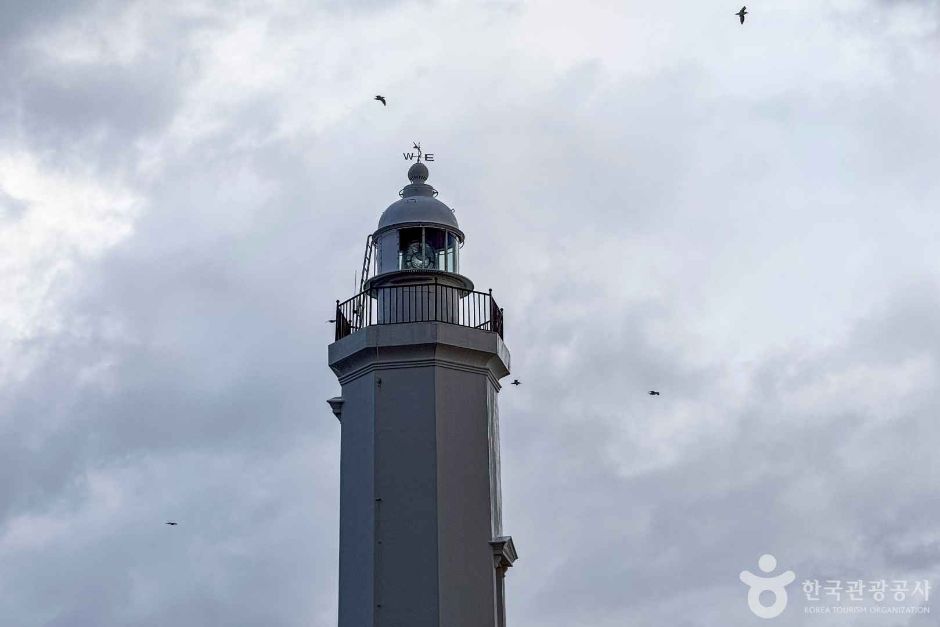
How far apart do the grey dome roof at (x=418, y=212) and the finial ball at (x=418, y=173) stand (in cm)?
36

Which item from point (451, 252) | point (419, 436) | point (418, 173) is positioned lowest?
point (419, 436)

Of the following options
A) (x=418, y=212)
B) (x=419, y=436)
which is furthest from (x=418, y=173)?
(x=419, y=436)

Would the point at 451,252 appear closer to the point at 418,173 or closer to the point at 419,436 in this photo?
the point at 418,173

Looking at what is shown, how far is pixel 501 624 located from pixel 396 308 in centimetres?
685

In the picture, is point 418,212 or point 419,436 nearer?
point 419,436

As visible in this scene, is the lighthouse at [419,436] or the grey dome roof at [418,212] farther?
the grey dome roof at [418,212]

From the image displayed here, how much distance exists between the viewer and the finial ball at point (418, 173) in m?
→ 30.9

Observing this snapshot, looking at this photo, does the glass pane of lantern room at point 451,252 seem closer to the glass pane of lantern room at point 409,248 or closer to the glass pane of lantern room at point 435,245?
the glass pane of lantern room at point 435,245

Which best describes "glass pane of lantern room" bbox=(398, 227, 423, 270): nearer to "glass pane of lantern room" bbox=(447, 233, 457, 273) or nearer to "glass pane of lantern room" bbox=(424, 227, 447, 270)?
"glass pane of lantern room" bbox=(424, 227, 447, 270)

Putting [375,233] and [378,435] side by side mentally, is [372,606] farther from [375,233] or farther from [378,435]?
[375,233]

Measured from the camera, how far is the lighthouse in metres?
26.8

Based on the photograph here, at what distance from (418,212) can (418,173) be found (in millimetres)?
1673

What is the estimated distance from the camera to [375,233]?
29.9 metres

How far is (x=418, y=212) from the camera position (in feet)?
96.8
